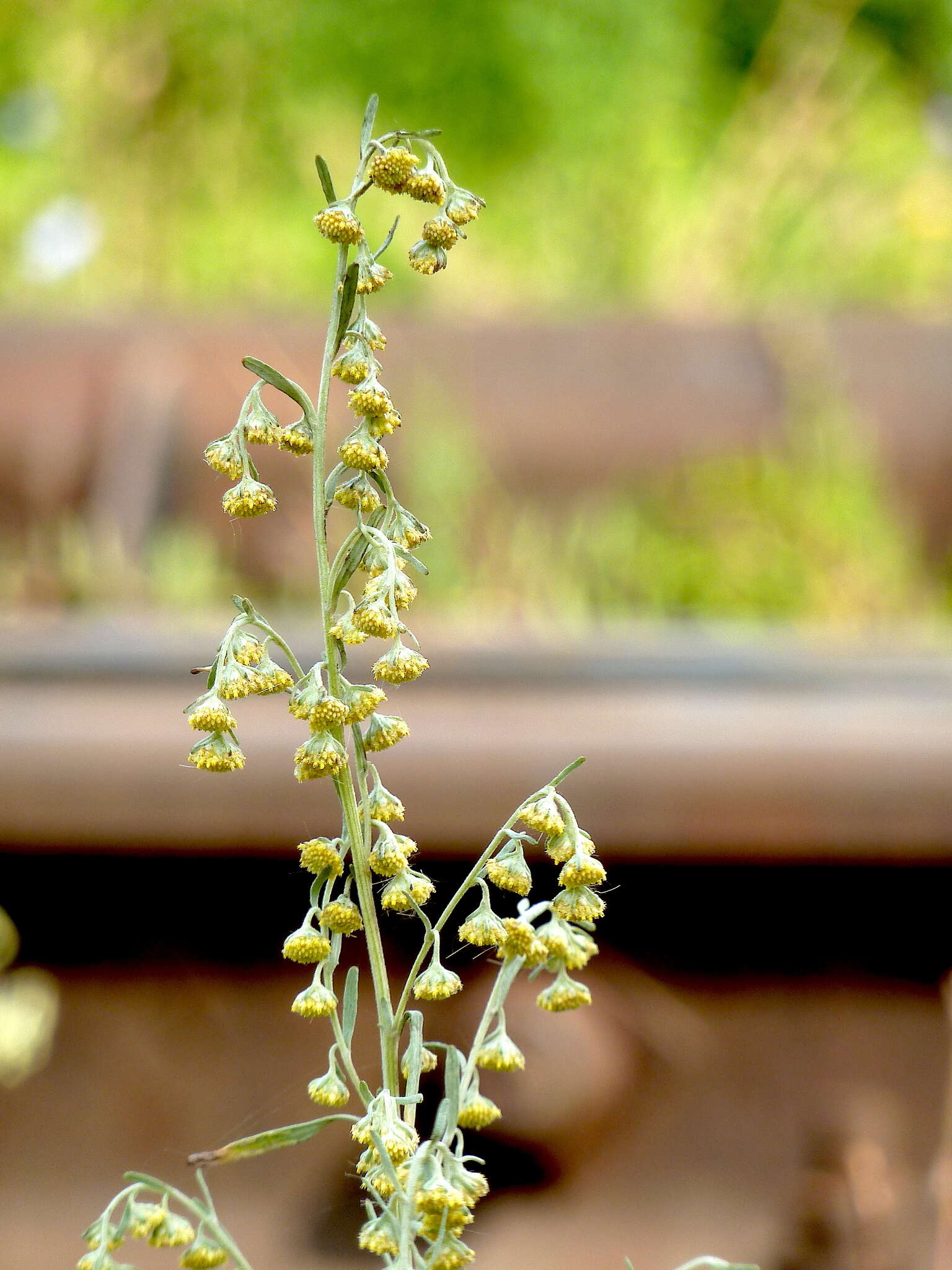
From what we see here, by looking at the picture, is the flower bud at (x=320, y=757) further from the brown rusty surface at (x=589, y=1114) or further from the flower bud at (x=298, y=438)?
the brown rusty surface at (x=589, y=1114)

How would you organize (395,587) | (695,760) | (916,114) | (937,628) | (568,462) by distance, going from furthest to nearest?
(916,114)
(568,462)
(937,628)
(695,760)
(395,587)

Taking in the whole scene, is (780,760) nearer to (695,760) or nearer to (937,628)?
(695,760)

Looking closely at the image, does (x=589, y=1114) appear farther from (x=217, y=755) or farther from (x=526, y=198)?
(x=526, y=198)

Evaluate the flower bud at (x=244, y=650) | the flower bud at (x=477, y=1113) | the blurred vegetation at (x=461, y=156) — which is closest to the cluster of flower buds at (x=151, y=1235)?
the flower bud at (x=477, y=1113)

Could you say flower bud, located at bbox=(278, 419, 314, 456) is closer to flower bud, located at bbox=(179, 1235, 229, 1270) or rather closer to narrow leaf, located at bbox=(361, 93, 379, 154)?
narrow leaf, located at bbox=(361, 93, 379, 154)

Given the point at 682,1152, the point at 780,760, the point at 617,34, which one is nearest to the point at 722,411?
the point at 780,760

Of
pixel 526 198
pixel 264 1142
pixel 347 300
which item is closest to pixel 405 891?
pixel 264 1142
